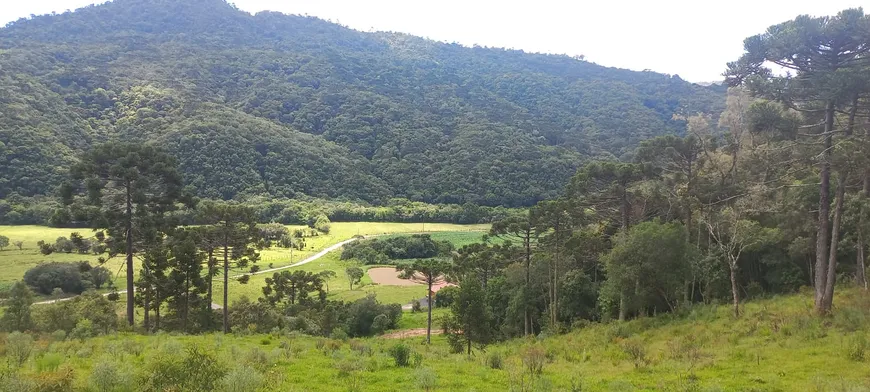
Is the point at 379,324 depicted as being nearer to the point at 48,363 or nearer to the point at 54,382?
the point at 48,363

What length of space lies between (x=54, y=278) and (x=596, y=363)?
5157 cm

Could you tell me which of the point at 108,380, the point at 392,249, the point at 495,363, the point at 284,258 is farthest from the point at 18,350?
the point at 392,249

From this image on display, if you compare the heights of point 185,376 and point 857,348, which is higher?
point 185,376

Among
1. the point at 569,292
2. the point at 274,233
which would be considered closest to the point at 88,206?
the point at 569,292

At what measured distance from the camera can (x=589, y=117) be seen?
188 m

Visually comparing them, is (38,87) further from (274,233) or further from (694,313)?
(694,313)

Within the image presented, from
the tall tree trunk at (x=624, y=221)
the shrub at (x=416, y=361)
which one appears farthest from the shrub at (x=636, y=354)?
the tall tree trunk at (x=624, y=221)

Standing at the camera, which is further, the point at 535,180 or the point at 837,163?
the point at 535,180

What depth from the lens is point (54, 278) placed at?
4478 cm

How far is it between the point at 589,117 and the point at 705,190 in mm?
169944

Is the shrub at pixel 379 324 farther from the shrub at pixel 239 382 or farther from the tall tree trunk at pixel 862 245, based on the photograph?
the shrub at pixel 239 382

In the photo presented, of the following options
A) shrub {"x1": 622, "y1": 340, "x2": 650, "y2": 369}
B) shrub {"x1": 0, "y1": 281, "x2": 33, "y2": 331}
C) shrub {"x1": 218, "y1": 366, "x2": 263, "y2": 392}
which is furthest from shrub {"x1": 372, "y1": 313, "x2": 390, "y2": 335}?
shrub {"x1": 218, "y1": 366, "x2": 263, "y2": 392}

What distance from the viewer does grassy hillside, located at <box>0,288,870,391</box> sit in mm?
10016

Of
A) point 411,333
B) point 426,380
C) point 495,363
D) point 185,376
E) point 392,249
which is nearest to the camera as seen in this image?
point 185,376
